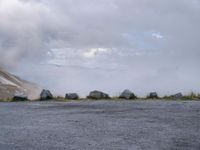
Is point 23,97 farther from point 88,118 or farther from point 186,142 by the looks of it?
point 186,142

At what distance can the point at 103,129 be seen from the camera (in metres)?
15.4

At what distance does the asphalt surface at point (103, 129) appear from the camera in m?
12.6

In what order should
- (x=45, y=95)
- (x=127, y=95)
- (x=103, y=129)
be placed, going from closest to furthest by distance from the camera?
(x=103, y=129)
(x=127, y=95)
(x=45, y=95)

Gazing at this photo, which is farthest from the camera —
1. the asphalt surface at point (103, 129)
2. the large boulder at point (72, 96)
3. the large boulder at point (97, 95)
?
the large boulder at point (72, 96)

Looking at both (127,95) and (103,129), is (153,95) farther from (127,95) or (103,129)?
(103,129)

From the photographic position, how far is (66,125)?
55.2ft

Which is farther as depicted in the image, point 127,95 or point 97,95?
point 97,95

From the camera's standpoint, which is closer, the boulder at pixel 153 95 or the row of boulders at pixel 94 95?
the boulder at pixel 153 95

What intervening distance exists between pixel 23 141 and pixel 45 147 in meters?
1.28

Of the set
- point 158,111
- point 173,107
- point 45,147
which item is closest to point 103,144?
point 45,147

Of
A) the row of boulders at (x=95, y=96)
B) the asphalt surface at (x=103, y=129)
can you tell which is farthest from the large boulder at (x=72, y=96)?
the asphalt surface at (x=103, y=129)

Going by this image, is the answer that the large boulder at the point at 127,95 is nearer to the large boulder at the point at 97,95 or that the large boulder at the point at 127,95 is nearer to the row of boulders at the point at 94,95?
the row of boulders at the point at 94,95

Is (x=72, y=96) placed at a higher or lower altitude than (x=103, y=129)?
higher

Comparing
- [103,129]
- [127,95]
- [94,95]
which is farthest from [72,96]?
[103,129]
